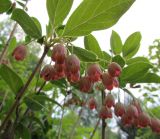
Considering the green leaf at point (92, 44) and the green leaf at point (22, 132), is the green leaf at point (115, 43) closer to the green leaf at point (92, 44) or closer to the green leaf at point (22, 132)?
the green leaf at point (92, 44)

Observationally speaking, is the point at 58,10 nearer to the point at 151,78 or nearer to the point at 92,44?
the point at 92,44

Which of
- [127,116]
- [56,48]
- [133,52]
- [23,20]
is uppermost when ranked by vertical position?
[133,52]

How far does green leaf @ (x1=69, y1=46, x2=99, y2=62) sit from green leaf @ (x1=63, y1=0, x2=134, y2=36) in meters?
0.06

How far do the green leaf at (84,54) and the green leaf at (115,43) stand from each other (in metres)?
0.51

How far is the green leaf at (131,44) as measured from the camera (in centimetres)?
165

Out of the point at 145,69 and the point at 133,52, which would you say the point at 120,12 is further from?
the point at 133,52

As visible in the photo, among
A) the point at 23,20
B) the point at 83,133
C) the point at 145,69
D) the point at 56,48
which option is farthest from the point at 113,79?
the point at 83,133

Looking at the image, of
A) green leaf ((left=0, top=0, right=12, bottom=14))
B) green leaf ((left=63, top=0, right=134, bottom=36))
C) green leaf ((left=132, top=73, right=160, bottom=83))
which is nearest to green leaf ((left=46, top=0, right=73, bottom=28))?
green leaf ((left=63, top=0, right=134, bottom=36))

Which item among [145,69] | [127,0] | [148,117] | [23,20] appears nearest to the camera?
[127,0]

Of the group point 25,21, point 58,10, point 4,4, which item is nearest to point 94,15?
point 58,10

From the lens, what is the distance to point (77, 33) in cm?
120

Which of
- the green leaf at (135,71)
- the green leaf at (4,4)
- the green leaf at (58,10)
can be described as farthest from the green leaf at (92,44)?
the green leaf at (4,4)

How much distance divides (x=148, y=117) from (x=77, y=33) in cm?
56

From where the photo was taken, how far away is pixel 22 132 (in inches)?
64.1
